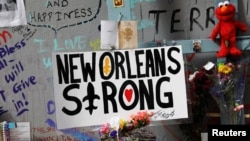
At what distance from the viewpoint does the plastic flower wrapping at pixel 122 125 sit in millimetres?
1433

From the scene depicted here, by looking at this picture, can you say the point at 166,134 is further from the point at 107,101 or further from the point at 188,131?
the point at 107,101

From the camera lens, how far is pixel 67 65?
4.90ft

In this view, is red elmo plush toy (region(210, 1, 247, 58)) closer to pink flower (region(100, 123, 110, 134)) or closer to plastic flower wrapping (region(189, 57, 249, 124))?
plastic flower wrapping (region(189, 57, 249, 124))

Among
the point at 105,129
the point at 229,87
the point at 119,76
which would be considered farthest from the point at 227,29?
the point at 105,129

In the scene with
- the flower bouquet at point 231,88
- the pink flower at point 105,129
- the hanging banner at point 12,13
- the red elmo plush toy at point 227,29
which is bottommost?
the pink flower at point 105,129

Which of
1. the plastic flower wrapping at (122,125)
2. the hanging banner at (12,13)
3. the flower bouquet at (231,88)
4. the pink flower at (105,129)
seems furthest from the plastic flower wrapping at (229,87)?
the hanging banner at (12,13)

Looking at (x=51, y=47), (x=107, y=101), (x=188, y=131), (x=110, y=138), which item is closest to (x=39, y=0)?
(x=51, y=47)

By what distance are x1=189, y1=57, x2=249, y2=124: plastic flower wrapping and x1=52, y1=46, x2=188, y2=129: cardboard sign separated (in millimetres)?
125

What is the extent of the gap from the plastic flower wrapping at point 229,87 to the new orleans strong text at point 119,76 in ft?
0.50

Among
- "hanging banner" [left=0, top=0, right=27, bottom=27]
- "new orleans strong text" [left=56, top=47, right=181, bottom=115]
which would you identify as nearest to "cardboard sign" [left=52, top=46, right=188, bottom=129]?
"new orleans strong text" [left=56, top=47, right=181, bottom=115]

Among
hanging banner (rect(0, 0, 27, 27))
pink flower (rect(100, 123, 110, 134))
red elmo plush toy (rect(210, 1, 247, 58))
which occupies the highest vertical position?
hanging banner (rect(0, 0, 27, 27))

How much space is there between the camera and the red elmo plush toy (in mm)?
1447

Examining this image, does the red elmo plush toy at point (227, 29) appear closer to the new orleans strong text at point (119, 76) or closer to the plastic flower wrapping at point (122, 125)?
the new orleans strong text at point (119, 76)

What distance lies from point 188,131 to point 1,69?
0.90 meters
